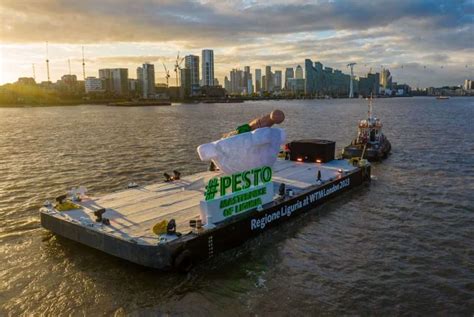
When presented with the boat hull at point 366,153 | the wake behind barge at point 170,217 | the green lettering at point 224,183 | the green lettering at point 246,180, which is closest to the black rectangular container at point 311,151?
the wake behind barge at point 170,217

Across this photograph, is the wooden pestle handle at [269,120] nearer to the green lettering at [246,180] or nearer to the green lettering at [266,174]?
the green lettering at [266,174]

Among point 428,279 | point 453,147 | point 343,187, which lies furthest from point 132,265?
point 453,147

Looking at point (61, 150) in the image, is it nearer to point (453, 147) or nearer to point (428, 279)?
point (428, 279)

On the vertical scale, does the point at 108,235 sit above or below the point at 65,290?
above

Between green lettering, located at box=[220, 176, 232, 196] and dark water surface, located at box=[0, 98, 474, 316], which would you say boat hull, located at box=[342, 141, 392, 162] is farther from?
green lettering, located at box=[220, 176, 232, 196]

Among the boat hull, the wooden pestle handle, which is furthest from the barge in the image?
the boat hull

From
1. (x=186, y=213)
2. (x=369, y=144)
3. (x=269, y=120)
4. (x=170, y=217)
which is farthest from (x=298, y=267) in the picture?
(x=369, y=144)

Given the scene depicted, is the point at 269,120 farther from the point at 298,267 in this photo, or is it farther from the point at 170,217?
the point at 298,267
